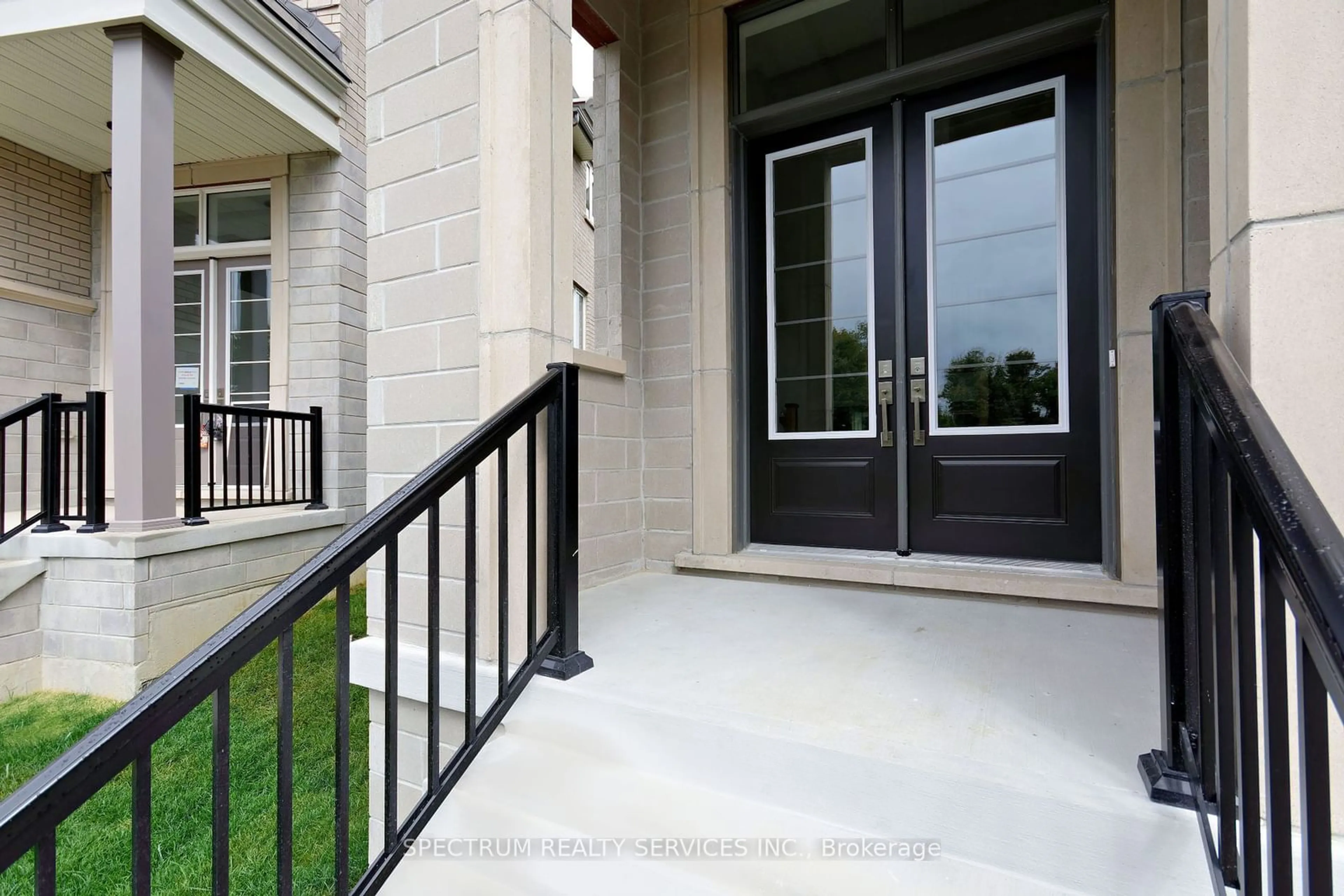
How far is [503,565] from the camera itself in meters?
1.53

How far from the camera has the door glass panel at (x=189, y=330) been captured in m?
5.85

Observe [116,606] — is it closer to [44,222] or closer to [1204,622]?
[44,222]

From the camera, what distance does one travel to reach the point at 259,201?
5.92 metres

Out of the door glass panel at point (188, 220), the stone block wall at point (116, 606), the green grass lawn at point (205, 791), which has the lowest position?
the green grass lawn at point (205, 791)

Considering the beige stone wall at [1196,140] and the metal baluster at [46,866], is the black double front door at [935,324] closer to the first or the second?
the beige stone wall at [1196,140]

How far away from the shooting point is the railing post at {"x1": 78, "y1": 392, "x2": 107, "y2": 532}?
3.63 meters

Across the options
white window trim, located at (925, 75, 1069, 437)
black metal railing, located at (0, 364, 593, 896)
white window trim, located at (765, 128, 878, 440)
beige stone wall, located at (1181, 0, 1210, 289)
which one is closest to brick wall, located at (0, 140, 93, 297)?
black metal railing, located at (0, 364, 593, 896)

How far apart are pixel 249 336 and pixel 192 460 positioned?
2.21 meters

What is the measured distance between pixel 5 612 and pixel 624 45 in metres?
4.66

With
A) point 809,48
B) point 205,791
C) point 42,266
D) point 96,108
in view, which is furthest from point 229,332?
point 809,48

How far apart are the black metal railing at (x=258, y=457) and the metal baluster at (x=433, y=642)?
149 inches

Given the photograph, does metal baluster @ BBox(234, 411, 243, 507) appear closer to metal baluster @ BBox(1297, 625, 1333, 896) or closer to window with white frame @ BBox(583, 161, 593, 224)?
window with white frame @ BBox(583, 161, 593, 224)

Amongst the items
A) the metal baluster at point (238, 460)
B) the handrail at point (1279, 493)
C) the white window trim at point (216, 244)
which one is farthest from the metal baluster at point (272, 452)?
the handrail at point (1279, 493)

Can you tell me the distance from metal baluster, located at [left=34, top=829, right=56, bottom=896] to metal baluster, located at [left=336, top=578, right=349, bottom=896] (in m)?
0.39
